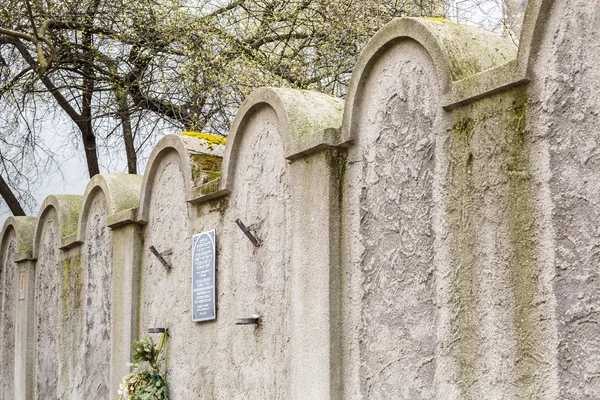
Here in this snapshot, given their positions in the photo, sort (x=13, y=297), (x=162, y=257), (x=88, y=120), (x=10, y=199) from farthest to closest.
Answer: (x=10, y=199)
(x=88, y=120)
(x=13, y=297)
(x=162, y=257)

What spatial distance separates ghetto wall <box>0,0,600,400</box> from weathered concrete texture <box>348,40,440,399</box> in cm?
1

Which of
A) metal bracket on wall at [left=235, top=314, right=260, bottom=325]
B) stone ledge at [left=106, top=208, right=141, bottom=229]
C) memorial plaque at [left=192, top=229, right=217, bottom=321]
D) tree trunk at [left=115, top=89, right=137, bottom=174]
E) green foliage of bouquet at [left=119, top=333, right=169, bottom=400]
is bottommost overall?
green foliage of bouquet at [left=119, top=333, right=169, bottom=400]

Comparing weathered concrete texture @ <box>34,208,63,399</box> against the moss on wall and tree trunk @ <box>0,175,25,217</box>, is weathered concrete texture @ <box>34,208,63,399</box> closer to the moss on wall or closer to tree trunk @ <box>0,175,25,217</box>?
tree trunk @ <box>0,175,25,217</box>

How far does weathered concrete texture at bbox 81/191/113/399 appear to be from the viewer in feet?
27.0

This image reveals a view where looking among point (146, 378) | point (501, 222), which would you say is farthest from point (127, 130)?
point (501, 222)

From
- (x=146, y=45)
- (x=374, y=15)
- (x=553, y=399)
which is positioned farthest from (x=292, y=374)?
(x=146, y=45)

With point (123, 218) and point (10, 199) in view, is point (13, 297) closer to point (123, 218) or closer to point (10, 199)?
point (10, 199)

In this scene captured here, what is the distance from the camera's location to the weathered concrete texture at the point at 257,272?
18.7 feet

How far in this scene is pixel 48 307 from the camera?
9.83 m

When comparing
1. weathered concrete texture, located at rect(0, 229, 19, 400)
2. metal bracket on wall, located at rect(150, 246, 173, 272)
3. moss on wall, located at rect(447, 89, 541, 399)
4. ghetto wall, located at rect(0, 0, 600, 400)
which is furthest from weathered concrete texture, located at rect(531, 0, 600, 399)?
weathered concrete texture, located at rect(0, 229, 19, 400)

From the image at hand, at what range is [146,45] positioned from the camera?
1200 centimetres

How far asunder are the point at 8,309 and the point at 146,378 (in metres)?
4.63

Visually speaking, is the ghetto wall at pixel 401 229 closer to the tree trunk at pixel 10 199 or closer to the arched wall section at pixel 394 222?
the arched wall section at pixel 394 222

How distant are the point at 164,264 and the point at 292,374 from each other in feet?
6.99
